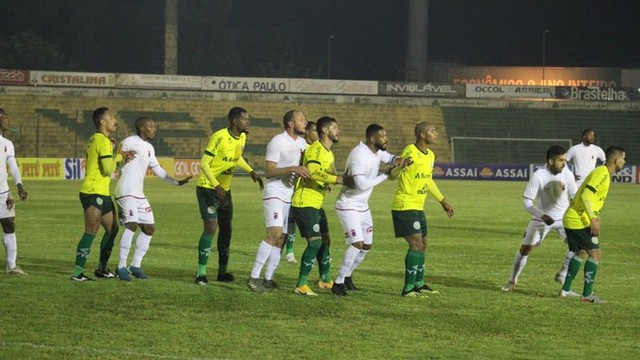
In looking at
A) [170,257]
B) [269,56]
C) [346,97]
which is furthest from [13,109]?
[170,257]

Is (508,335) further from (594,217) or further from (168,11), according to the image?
(168,11)

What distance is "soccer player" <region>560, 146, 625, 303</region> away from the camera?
1352 centimetres

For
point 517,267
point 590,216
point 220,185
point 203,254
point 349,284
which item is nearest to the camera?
point 590,216

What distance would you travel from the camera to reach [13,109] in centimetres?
6356

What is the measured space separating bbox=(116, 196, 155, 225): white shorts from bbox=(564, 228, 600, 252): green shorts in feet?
18.1

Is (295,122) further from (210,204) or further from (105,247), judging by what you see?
(105,247)

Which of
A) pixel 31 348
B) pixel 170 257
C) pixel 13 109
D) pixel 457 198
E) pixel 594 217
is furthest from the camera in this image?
pixel 13 109

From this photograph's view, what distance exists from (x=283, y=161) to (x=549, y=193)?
3779 mm

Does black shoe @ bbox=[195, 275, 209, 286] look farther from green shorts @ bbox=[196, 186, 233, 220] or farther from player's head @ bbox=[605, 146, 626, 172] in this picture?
player's head @ bbox=[605, 146, 626, 172]

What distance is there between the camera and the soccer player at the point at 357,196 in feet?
44.6

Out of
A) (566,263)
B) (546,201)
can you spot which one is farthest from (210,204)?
(566,263)

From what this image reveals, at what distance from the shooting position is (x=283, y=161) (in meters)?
14.1

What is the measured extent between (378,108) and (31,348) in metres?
59.6

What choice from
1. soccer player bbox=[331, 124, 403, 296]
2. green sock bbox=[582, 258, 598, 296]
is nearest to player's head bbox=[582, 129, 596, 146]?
green sock bbox=[582, 258, 598, 296]
